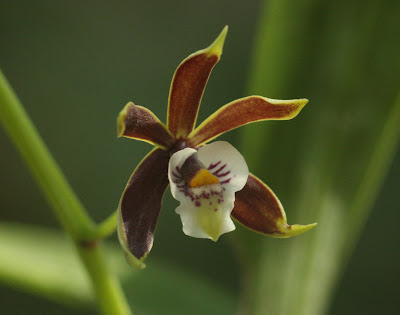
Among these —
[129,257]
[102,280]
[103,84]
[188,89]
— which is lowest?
[103,84]

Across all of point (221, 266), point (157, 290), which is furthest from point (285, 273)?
point (221, 266)

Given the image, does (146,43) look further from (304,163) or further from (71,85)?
(304,163)

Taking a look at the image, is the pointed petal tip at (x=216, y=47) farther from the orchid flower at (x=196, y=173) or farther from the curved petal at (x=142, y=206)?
the curved petal at (x=142, y=206)

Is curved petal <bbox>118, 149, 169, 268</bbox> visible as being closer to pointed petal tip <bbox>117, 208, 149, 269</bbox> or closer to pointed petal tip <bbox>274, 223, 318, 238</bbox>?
pointed petal tip <bbox>117, 208, 149, 269</bbox>

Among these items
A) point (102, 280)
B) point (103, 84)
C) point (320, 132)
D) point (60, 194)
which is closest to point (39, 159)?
point (60, 194)

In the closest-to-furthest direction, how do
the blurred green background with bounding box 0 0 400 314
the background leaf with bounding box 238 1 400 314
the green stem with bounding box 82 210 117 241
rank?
the green stem with bounding box 82 210 117 241 < the background leaf with bounding box 238 1 400 314 < the blurred green background with bounding box 0 0 400 314

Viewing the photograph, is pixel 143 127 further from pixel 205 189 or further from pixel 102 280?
pixel 102 280

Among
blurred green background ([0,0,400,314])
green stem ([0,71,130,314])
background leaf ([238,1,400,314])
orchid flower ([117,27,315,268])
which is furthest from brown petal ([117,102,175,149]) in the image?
blurred green background ([0,0,400,314])
